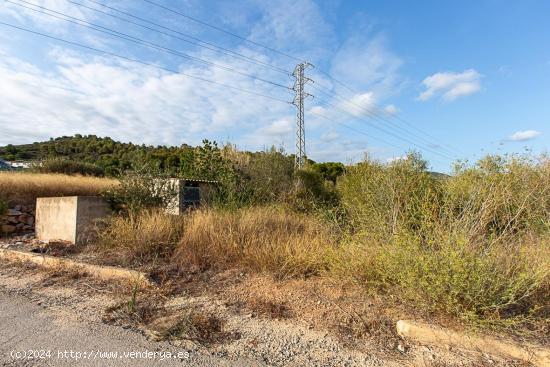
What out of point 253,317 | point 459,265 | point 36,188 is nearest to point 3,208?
point 36,188

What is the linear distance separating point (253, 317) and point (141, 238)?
3255 millimetres

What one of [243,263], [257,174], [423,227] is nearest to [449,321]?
[423,227]

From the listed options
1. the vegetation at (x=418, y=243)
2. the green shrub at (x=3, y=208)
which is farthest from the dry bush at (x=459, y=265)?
A: the green shrub at (x=3, y=208)

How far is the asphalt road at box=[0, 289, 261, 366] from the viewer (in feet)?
10.0

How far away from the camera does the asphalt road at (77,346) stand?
3055mm

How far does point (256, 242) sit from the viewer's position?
5.70 meters

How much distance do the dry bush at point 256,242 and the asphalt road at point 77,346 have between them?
6.48 feet

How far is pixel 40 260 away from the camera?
20.7 ft

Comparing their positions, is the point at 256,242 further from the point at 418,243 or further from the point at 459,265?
the point at 459,265

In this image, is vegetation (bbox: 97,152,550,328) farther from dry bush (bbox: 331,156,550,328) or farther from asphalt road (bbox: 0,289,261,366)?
asphalt road (bbox: 0,289,261,366)

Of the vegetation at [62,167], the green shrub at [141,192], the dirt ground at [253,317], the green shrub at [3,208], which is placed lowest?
the dirt ground at [253,317]

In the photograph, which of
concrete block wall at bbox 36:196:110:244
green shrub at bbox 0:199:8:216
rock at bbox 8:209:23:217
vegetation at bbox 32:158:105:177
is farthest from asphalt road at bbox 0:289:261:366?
vegetation at bbox 32:158:105:177

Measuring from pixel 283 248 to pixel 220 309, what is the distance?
147cm

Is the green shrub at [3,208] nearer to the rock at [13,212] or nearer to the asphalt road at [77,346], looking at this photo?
the rock at [13,212]
